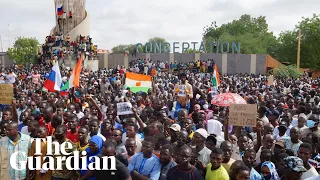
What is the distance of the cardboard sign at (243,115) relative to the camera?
547 cm

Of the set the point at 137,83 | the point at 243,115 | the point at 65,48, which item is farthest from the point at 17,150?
the point at 65,48

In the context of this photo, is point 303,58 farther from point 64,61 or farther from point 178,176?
point 178,176

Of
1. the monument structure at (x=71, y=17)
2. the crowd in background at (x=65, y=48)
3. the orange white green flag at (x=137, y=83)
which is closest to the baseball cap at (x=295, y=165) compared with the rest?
the orange white green flag at (x=137, y=83)

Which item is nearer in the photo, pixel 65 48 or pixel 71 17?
pixel 65 48

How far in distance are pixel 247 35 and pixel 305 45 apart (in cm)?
1559

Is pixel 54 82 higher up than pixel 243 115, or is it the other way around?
pixel 54 82

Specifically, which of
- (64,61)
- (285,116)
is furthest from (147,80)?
(64,61)

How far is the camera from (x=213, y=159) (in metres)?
4.11

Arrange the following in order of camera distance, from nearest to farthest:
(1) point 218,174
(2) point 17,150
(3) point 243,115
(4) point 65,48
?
(1) point 218,174 < (2) point 17,150 < (3) point 243,115 < (4) point 65,48

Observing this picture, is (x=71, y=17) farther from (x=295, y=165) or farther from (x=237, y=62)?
(x=295, y=165)

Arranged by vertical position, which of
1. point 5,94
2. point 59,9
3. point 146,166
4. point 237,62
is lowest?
point 146,166

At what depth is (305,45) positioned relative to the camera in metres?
40.2

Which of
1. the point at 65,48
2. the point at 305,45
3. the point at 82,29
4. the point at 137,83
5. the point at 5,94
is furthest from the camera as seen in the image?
the point at 305,45

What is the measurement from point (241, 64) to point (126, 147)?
30099 millimetres
